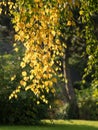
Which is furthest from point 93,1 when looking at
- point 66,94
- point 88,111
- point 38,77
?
point 66,94

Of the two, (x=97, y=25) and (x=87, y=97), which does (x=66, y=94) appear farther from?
(x=97, y=25)

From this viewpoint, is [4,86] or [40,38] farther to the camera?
[4,86]

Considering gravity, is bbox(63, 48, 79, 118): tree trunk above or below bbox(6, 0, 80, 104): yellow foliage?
above

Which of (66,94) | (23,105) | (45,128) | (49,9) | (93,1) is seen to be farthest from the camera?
(66,94)

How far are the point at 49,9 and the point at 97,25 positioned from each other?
22.0m

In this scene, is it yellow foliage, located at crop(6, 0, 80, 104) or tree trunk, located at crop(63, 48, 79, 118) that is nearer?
Answer: yellow foliage, located at crop(6, 0, 80, 104)

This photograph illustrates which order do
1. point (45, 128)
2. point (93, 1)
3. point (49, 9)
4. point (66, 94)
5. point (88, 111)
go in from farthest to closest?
point (66, 94)
point (88, 111)
point (45, 128)
point (93, 1)
point (49, 9)

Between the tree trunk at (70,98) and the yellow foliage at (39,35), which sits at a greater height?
the tree trunk at (70,98)

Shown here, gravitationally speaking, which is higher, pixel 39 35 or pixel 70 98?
pixel 70 98

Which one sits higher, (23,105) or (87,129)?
(23,105)

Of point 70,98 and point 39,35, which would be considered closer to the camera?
point 39,35

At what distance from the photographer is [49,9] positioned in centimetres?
485

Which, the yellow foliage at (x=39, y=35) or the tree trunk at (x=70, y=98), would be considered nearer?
the yellow foliage at (x=39, y=35)

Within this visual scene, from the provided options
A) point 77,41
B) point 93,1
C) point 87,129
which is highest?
point 77,41
